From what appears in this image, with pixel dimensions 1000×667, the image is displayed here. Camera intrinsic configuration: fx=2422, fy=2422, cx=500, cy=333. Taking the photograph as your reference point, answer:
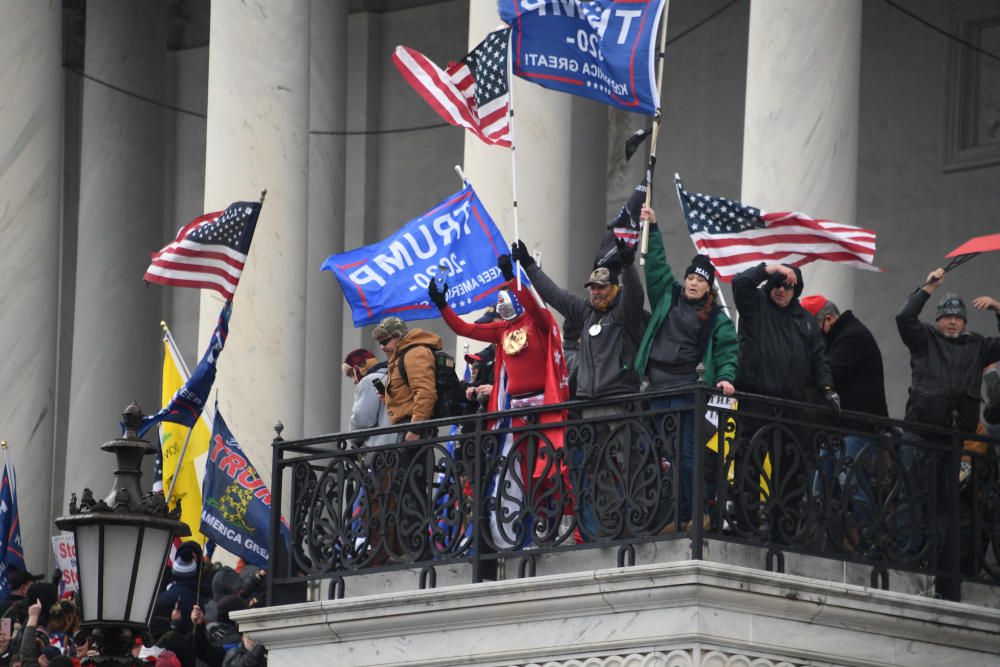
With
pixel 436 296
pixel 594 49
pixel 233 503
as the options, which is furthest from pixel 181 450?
pixel 594 49

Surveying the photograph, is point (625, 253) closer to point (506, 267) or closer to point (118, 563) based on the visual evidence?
point (506, 267)

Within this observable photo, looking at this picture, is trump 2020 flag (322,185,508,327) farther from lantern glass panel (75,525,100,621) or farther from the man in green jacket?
lantern glass panel (75,525,100,621)

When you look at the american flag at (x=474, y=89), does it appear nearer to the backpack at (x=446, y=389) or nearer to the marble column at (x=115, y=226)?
the backpack at (x=446, y=389)

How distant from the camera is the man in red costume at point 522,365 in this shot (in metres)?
17.5

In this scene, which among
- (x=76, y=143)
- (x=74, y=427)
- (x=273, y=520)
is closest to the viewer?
(x=273, y=520)

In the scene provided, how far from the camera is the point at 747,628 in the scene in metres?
16.2

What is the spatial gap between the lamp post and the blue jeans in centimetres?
348

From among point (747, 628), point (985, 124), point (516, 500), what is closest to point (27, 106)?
point (985, 124)

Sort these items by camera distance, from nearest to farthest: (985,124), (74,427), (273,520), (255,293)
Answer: (273,520)
(255,293)
(985,124)
(74,427)

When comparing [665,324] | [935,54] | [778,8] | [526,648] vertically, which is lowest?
[526,648]

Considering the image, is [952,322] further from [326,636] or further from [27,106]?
[27,106]

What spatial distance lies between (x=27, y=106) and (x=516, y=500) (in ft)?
44.5

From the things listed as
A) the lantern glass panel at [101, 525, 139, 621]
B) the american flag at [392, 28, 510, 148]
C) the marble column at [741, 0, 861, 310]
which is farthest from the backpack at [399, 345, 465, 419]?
the lantern glass panel at [101, 525, 139, 621]

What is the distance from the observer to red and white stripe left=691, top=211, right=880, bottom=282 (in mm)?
18859
